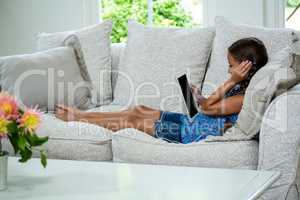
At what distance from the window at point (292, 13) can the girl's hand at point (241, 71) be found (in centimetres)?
155

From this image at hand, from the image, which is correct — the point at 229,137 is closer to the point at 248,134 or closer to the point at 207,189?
the point at 248,134

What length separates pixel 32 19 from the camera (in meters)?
5.07

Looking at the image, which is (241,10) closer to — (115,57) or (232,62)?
(115,57)

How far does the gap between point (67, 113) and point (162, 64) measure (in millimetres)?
614

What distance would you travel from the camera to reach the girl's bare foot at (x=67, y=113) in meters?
3.14

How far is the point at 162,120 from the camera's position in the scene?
2967mm

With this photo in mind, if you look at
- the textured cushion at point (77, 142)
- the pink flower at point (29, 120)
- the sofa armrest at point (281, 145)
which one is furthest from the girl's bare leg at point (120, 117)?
the pink flower at point (29, 120)

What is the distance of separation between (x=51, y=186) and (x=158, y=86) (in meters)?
1.53

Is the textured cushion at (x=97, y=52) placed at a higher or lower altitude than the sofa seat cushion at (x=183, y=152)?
higher

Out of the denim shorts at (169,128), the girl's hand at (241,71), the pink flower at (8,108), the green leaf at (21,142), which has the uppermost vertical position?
the girl's hand at (241,71)

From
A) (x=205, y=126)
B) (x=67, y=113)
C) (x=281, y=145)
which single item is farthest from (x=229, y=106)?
(x=67, y=113)

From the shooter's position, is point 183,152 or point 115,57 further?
point 115,57

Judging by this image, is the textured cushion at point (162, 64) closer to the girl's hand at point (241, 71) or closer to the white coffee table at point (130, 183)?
the girl's hand at point (241, 71)

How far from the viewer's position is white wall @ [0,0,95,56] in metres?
4.88
